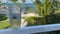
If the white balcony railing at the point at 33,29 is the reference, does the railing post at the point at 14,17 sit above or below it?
above

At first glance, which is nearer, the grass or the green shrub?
the grass

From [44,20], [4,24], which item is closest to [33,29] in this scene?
[44,20]

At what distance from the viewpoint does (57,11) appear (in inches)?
110

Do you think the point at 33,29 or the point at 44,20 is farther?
the point at 44,20

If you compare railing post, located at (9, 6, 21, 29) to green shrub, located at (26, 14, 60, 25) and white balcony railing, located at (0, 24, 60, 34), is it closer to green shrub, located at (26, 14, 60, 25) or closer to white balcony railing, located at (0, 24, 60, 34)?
white balcony railing, located at (0, 24, 60, 34)

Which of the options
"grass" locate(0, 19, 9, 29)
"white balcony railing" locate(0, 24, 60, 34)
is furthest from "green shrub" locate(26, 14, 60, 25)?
"grass" locate(0, 19, 9, 29)

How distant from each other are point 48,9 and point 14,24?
0.74 meters

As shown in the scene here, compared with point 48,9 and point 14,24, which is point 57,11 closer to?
point 48,9

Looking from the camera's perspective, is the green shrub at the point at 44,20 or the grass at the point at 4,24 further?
the green shrub at the point at 44,20

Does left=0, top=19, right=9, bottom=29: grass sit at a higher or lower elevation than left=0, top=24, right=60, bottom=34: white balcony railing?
higher

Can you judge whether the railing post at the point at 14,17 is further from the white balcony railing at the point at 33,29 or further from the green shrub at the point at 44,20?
the green shrub at the point at 44,20

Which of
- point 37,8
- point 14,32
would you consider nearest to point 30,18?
point 37,8

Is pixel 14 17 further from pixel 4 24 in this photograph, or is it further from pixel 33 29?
pixel 33 29

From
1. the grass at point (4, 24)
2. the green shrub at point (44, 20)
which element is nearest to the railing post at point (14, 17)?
the grass at point (4, 24)
